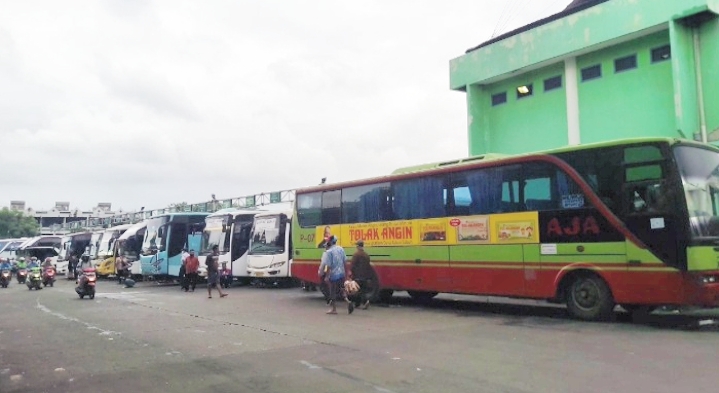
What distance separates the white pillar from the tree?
8324cm

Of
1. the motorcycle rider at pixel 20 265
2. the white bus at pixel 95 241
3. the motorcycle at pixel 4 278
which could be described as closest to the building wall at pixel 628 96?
the motorcycle at pixel 4 278

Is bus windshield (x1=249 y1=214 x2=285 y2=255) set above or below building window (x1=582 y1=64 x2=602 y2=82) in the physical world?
below

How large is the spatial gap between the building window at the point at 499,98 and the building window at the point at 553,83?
2.13 m

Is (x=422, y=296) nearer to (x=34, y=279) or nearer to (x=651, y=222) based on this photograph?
(x=651, y=222)

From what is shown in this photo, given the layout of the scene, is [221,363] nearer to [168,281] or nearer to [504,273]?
[504,273]

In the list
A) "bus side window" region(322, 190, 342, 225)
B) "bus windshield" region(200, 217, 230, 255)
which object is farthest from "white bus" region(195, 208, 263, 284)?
"bus side window" region(322, 190, 342, 225)

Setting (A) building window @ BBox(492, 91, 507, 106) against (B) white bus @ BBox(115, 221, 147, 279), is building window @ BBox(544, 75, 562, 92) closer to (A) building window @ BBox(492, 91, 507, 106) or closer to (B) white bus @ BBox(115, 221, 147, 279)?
(A) building window @ BBox(492, 91, 507, 106)

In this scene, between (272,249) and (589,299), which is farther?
(272,249)

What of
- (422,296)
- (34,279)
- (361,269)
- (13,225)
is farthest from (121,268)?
(13,225)

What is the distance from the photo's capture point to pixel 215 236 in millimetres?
24734

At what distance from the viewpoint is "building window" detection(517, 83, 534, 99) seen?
2395 cm

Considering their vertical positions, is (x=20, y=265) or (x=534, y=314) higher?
(x=20, y=265)

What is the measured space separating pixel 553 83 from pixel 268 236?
1266 centimetres

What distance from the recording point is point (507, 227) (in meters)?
12.2
